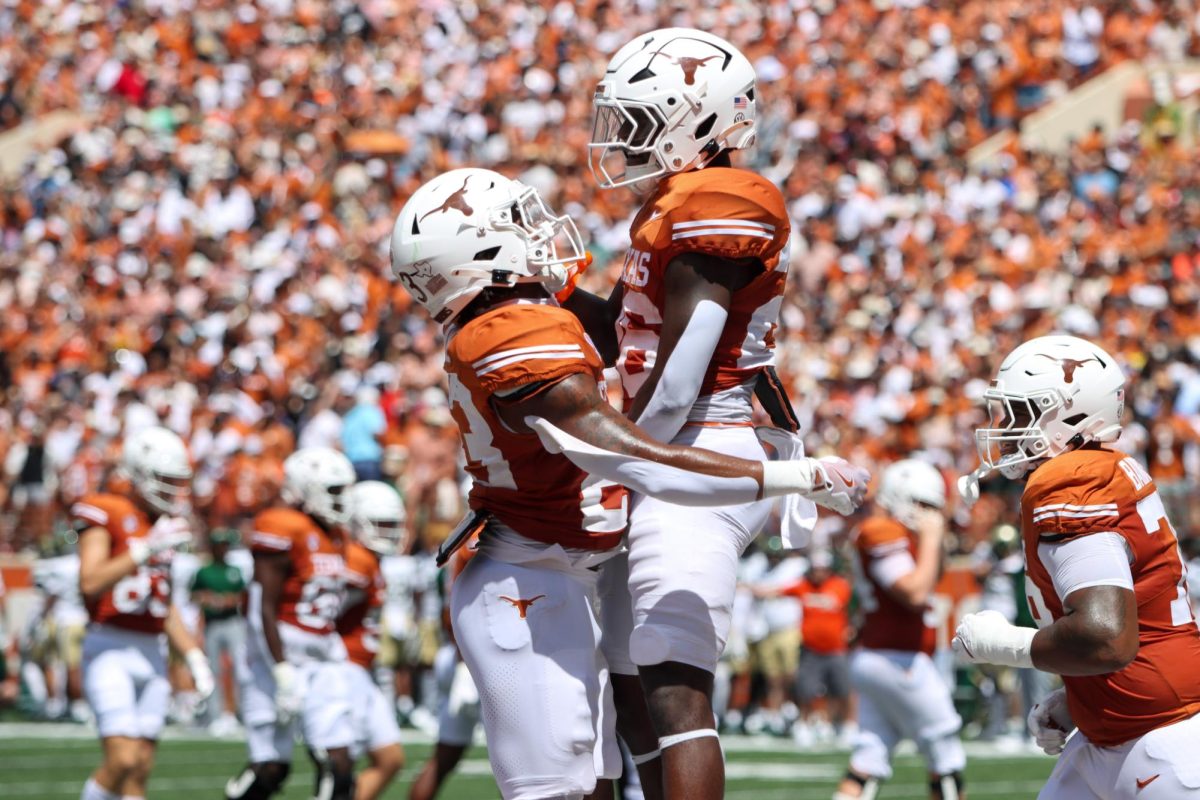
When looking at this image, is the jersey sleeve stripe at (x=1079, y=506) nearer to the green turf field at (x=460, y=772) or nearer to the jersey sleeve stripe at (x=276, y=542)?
the jersey sleeve stripe at (x=276, y=542)

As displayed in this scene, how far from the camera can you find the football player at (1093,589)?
4637mm

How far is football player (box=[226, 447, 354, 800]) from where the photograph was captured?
855 centimetres

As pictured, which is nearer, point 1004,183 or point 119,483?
point 119,483

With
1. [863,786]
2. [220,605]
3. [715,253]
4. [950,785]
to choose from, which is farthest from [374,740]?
[220,605]

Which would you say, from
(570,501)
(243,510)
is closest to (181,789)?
(243,510)

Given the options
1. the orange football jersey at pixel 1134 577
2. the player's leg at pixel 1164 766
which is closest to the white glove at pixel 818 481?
the orange football jersey at pixel 1134 577

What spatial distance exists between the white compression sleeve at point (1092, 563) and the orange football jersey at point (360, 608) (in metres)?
4.79

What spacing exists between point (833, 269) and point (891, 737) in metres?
8.83

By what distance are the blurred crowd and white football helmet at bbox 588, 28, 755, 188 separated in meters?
A: 8.18

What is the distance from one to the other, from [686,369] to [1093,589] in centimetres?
112

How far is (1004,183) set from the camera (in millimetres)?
18016

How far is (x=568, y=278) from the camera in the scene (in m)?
5.06

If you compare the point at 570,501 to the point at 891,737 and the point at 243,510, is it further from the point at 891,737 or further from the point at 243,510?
the point at 243,510

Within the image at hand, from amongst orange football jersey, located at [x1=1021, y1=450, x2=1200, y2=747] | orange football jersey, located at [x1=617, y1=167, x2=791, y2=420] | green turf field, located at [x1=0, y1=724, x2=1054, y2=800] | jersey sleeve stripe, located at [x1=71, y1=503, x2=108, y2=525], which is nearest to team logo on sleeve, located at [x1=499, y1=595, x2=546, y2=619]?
orange football jersey, located at [x1=617, y1=167, x2=791, y2=420]
